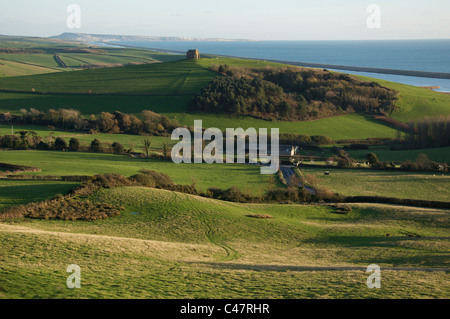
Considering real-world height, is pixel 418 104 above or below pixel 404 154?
above

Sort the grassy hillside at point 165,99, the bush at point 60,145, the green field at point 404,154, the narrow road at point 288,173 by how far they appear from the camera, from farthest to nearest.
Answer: the grassy hillside at point 165,99
the green field at point 404,154
the bush at point 60,145
the narrow road at point 288,173

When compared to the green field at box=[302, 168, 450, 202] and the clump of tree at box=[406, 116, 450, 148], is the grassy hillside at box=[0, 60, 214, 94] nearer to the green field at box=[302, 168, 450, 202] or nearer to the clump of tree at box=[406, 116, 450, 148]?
the clump of tree at box=[406, 116, 450, 148]

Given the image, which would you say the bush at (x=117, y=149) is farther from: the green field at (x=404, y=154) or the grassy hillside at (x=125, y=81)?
the grassy hillside at (x=125, y=81)

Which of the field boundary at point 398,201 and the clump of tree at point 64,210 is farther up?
the clump of tree at point 64,210

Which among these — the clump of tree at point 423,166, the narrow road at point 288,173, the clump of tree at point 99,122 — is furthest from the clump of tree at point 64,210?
the clump of tree at point 99,122

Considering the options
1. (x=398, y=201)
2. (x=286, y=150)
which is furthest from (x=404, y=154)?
(x=398, y=201)

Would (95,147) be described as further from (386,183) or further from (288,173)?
(386,183)
